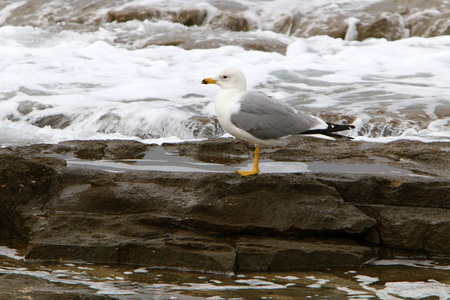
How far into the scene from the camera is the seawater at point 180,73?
818cm

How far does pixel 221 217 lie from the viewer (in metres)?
4.40

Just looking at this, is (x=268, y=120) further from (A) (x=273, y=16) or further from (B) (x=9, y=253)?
(A) (x=273, y=16)

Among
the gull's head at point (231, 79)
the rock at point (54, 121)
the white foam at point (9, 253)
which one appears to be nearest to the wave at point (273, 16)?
the rock at point (54, 121)

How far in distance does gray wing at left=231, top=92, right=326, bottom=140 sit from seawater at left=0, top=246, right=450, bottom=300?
1130 mm

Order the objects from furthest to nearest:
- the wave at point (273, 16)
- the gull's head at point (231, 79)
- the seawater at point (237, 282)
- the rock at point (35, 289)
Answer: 1. the wave at point (273, 16)
2. the gull's head at point (231, 79)
3. the seawater at point (237, 282)
4. the rock at point (35, 289)

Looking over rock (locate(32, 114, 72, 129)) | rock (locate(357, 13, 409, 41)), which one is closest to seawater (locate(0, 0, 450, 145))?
rock (locate(32, 114, 72, 129))

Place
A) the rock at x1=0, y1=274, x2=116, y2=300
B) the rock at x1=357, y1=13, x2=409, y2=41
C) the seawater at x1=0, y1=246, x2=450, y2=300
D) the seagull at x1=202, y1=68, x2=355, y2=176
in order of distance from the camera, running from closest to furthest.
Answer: the rock at x1=0, y1=274, x2=116, y2=300 < the seawater at x1=0, y1=246, x2=450, y2=300 < the seagull at x1=202, y1=68, x2=355, y2=176 < the rock at x1=357, y1=13, x2=409, y2=41

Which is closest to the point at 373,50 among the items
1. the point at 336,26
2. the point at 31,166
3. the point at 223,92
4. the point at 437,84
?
the point at 336,26

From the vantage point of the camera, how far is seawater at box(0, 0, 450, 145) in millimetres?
8180

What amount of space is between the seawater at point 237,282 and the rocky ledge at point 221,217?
4.4 inches

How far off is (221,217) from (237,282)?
687 millimetres

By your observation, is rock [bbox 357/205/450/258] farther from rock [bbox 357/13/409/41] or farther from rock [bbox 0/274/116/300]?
rock [bbox 357/13/409/41]

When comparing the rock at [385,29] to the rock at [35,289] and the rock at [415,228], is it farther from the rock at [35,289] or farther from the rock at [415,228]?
the rock at [35,289]

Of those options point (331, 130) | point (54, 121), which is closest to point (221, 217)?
point (331, 130)
